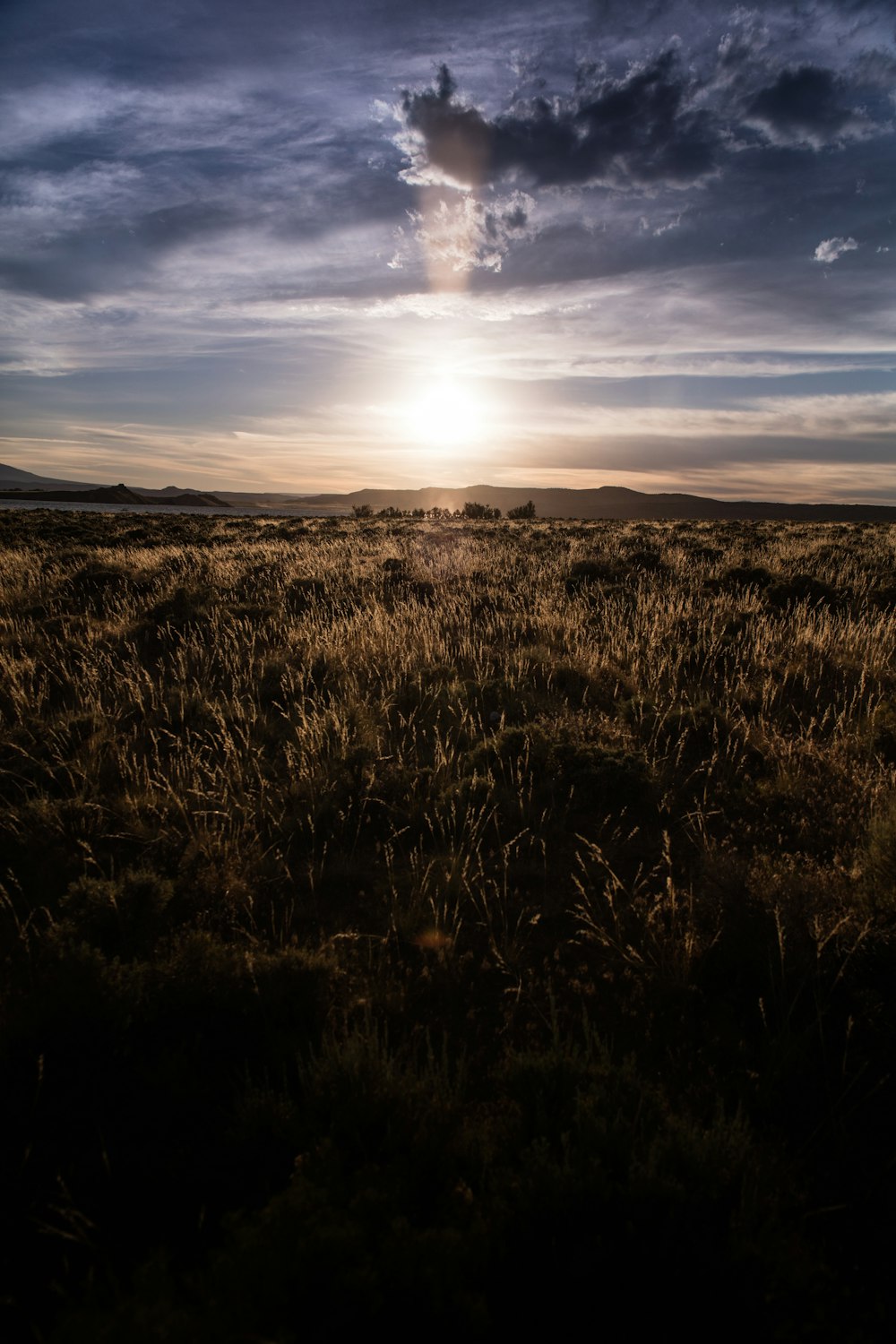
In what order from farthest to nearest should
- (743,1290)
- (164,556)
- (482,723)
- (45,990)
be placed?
(164,556) → (482,723) → (45,990) → (743,1290)

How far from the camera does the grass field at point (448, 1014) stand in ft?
5.16

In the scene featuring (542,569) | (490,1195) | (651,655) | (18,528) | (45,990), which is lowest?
(490,1195)

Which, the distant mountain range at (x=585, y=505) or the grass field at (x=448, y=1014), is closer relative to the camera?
the grass field at (x=448, y=1014)

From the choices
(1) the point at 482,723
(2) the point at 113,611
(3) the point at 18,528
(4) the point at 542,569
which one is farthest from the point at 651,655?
(3) the point at 18,528

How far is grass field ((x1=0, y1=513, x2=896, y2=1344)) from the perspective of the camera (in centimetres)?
157

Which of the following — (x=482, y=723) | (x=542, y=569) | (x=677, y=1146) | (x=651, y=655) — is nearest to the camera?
(x=677, y=1146)

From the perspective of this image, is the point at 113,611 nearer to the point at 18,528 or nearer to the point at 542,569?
the point at 542,569

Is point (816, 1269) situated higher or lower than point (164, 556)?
lower

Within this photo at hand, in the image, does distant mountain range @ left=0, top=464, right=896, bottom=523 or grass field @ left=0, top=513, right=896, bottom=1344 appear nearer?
grass field @ left=0, top=513, right=896, bottom=1344

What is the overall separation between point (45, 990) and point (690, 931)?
107 inches

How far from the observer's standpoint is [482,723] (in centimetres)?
550

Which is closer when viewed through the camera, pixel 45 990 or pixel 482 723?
pixel 45 990

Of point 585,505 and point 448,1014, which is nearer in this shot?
point 448,1014

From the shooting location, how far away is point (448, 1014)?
2623mm
